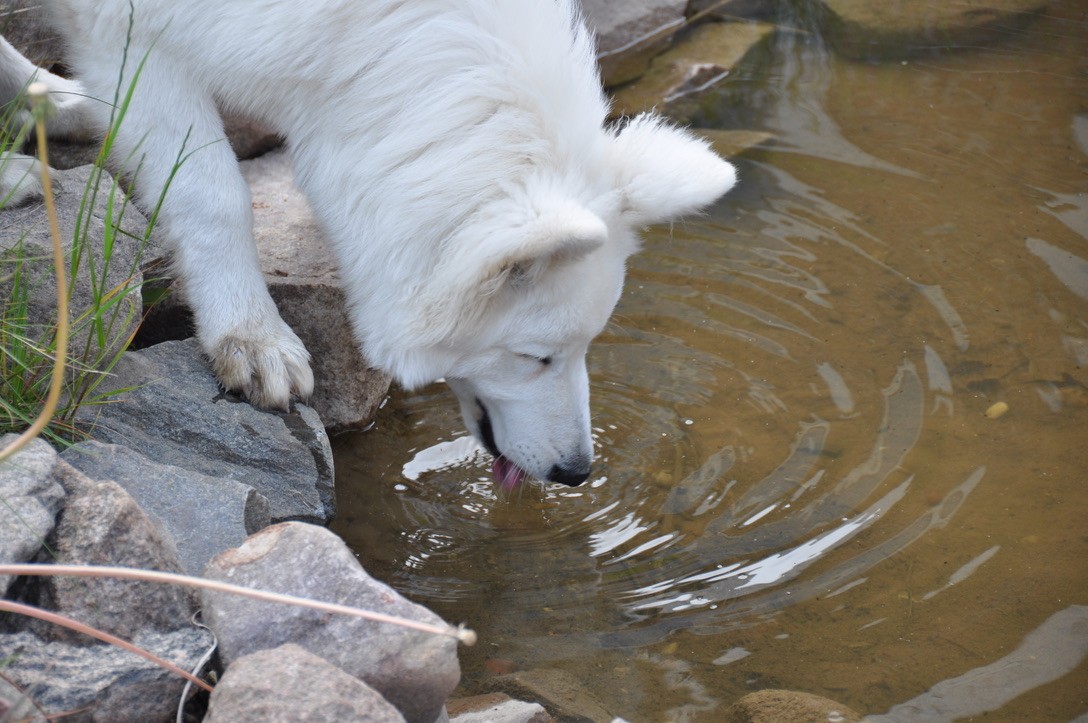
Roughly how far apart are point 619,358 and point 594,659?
1577 millimetres

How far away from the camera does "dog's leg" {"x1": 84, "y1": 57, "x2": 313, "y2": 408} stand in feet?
10.8

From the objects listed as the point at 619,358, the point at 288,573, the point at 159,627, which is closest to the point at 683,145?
the point at 619,358

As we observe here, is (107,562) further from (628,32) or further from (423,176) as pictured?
(628,32)

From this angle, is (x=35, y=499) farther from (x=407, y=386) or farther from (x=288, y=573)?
(x=407, y=386)

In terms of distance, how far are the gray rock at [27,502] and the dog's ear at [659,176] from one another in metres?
1.63

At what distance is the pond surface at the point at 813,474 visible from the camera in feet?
10.3

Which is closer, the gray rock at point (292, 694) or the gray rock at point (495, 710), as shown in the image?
the gray rock at point (292, 694)

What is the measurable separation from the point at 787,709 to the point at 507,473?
119 cm

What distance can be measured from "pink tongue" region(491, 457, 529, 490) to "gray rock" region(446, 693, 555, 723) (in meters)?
0.90

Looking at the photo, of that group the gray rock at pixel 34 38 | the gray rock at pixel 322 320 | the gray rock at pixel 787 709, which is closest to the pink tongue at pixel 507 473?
the gray rock at pixel 322 320

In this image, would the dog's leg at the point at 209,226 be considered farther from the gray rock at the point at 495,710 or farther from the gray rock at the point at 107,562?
the gray rock at the point at 495,710

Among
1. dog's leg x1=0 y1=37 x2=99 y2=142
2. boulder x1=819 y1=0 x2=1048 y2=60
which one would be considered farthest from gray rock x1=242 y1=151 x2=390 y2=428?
boulder x1=819 y1=0 x2=1048 y2=60

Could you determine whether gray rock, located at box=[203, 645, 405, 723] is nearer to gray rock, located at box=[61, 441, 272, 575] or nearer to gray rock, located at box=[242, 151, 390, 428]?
gray rock, located at box=[61, 441, 272, 575]

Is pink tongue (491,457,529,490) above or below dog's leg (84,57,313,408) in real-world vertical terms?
below
